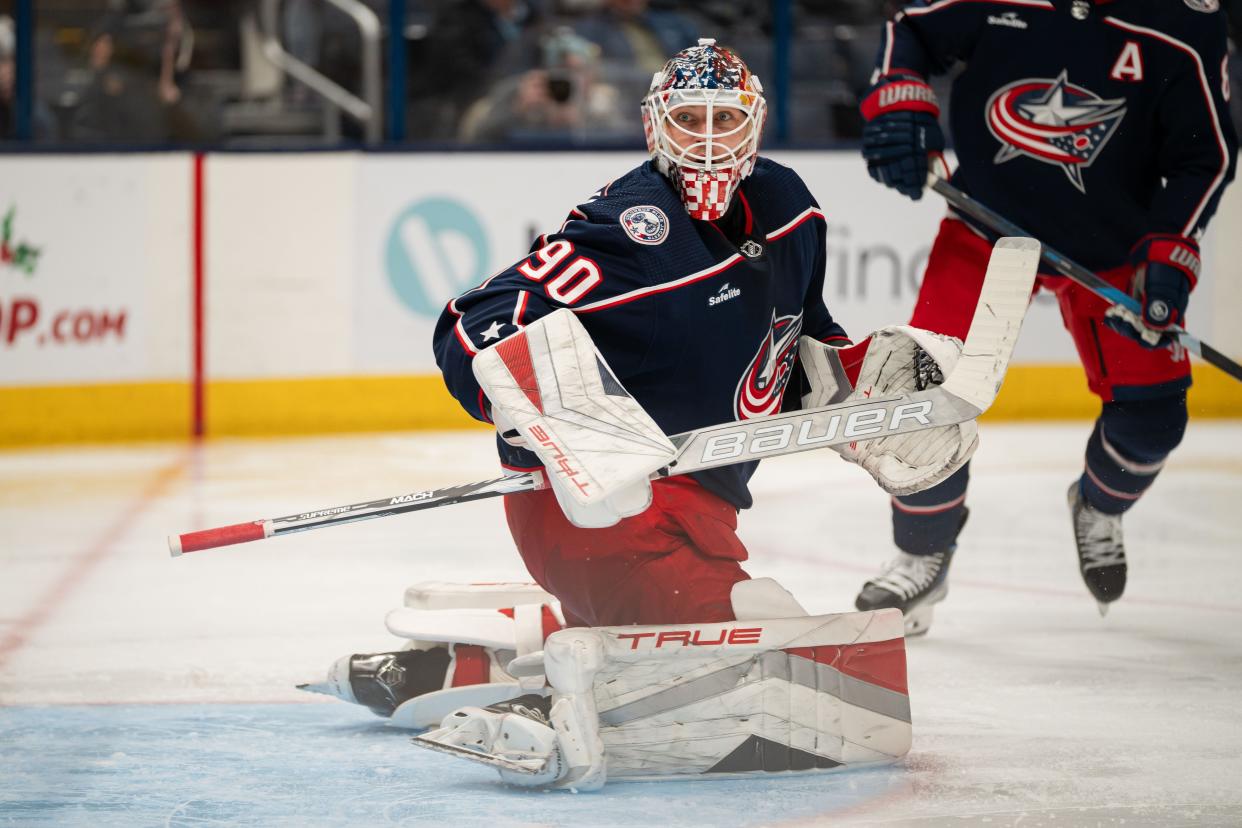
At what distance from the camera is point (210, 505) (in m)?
4.51

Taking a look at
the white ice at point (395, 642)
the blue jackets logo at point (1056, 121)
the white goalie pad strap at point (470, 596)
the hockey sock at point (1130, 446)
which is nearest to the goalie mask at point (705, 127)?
the white goalie pad strap at point (470, 596)

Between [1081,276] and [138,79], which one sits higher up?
[1081,276]

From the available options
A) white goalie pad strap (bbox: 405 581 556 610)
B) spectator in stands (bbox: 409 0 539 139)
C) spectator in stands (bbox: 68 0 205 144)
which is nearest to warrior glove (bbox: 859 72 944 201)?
white goalie pad strap (bbox: 405 581 556 610)

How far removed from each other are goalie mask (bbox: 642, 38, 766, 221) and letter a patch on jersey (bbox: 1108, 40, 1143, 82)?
44.0 inches

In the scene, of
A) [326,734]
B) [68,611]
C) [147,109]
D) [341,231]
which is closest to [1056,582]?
[326,734]

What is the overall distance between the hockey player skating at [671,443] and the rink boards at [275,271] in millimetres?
3145

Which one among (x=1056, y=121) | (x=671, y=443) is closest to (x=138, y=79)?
(x=1056, y=121)

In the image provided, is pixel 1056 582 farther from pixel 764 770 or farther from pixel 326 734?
pixel 326 734

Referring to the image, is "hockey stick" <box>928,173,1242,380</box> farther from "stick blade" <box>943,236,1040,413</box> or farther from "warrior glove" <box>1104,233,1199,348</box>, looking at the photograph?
"stick blade" <box>943,236,1040,413</box>

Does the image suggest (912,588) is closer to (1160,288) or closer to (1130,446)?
(1130,446)

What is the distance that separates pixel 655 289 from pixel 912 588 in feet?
3.85

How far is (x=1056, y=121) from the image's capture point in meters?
3.32

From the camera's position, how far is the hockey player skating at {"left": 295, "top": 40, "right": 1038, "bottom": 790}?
7.36 feet

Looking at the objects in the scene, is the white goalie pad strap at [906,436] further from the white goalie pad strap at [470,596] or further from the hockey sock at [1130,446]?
the hockey sock at [1130,446]
